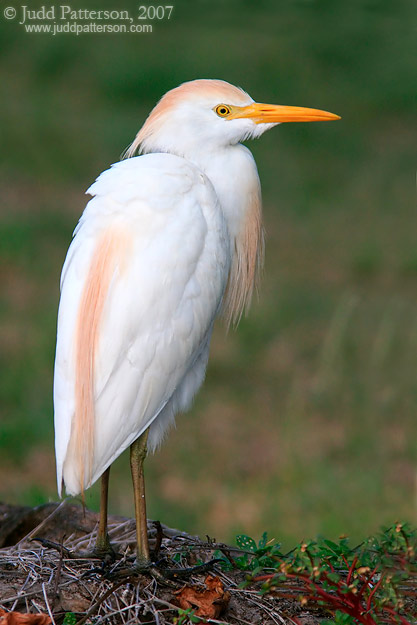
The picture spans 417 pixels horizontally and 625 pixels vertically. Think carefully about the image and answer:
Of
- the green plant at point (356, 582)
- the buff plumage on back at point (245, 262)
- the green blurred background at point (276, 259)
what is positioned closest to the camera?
the green plant at point (356, 582)

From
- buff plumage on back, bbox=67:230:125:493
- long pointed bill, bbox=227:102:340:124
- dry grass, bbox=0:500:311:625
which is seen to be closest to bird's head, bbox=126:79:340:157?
long pointed bill, bbox=227:102:340:124

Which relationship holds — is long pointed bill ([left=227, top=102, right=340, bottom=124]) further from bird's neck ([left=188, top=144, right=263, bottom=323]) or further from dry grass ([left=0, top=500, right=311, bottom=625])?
dry grass ([left=0, top=500, right=311, bottom=625])

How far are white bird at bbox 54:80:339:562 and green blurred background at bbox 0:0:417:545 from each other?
1225mm

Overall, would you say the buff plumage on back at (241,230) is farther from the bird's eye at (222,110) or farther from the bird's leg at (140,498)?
the bird's leg at (140,498)

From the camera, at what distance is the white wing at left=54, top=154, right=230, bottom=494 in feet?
8.59

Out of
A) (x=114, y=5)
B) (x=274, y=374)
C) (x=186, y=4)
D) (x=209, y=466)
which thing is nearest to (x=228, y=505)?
(x=209, y=466)

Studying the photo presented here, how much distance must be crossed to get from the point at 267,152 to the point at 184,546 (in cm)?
654

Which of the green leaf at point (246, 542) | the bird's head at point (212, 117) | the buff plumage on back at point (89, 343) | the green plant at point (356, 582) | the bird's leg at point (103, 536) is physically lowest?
the green plant at point (356, 582)

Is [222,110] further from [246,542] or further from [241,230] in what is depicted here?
[246,542]

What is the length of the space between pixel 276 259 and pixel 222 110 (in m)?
4.74

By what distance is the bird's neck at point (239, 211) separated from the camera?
2.98m

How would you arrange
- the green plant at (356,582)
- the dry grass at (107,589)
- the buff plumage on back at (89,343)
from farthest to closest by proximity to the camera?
the buff plumage on back at (89,343)
the dry grass at (107,589)
the green plant at (356,582)

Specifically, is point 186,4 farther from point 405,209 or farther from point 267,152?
point 405,209

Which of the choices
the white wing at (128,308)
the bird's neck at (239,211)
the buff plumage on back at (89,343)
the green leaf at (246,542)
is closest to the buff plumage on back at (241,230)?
the bird's neck at (239,211)
